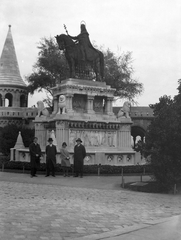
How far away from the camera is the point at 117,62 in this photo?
4578 cm

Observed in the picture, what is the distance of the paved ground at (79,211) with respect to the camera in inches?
261

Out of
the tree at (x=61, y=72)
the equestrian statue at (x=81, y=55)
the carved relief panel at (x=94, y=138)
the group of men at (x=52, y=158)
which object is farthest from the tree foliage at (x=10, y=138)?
the group of men at (x=52, y=158)

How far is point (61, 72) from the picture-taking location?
1690 inches

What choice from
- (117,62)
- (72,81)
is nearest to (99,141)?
(72,81)

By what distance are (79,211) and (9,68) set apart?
42172mm

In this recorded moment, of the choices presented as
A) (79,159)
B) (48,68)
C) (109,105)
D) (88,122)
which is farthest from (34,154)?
(48,68)

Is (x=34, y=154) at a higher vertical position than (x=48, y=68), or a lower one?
lower

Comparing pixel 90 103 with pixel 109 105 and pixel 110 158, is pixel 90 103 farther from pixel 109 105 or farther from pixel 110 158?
pixel 110 158

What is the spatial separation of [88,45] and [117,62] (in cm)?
2294

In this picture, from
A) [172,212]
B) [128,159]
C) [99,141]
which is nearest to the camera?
[172,212]

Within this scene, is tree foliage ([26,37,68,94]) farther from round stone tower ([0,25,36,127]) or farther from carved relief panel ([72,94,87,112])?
carved relief panel ([72,94,87,112])

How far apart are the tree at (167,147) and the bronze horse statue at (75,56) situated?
34.5 feet

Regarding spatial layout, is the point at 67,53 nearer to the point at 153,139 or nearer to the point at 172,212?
the point at 153,139

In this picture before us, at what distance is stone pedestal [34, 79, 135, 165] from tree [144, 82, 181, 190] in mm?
7079
